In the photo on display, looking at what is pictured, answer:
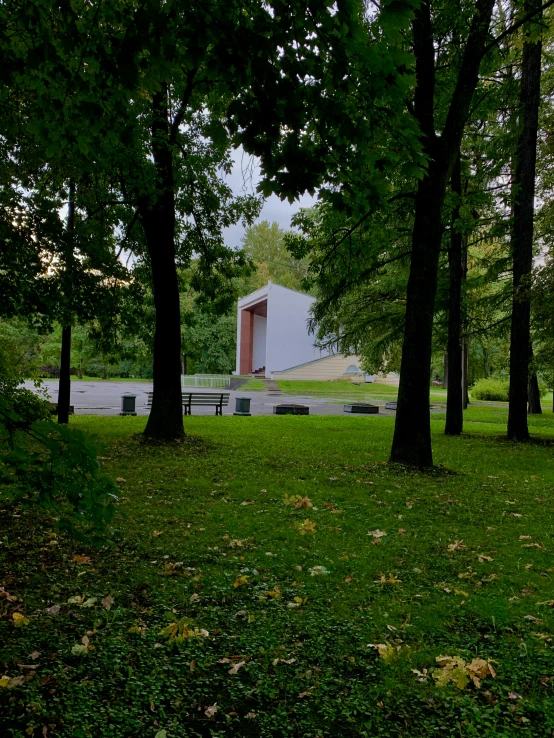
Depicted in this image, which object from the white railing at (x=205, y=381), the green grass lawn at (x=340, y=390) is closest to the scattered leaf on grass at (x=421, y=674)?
the green grass lawn at (x=340, y=390)

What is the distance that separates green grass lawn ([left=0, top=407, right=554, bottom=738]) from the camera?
8.04 ft

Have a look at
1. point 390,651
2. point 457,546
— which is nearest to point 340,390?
point 457,546

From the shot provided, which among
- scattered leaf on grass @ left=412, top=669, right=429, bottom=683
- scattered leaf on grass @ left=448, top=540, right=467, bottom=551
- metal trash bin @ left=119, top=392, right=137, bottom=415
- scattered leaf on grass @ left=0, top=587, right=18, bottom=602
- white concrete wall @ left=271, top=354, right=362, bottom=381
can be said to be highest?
white concrete wall @ left=271, top=354, right=362, bottom=381

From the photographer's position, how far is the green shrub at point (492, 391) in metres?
33.1

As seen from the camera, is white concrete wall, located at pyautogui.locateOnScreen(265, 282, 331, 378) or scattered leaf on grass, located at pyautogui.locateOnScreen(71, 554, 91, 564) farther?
white concrete wall, located at pyautogui.locateOnScreen(265, 282, 331, 378)

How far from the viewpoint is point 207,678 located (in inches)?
107

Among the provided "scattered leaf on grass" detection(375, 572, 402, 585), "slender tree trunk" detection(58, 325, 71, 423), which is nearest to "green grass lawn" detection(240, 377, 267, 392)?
"slender tree trunk" detection(58, 325, 71, 423)

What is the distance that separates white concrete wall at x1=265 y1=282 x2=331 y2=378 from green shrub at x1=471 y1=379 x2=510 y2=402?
15152 mm

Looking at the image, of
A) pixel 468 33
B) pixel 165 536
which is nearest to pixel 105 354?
pixel 165 536

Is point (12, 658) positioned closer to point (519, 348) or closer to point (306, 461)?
point (306, 461)

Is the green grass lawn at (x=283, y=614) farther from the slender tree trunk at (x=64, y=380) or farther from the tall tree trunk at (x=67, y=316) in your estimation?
the slender tree trunk at (x=64, y=380)

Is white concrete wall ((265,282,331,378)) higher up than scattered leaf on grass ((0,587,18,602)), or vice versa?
white concrete wall ((265,282,331,378))

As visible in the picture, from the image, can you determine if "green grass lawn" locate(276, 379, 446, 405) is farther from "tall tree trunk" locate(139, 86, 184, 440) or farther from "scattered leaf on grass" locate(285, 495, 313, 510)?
"scattered leaf on grass" locate(285, 495, 313, 510)

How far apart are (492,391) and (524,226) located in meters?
23.4
